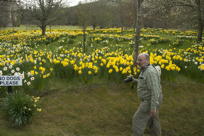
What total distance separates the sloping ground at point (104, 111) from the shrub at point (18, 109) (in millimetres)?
151

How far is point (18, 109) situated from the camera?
13.2ft

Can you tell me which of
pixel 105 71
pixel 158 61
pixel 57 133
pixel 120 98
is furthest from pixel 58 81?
pixel 158 61

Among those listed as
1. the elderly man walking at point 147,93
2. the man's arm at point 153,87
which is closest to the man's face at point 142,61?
the elderly man walking at point 147,93

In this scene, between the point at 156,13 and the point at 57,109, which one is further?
the point at 156,13

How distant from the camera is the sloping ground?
424cm

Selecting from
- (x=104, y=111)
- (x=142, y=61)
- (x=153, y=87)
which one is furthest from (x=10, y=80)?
(x=153, y=87)

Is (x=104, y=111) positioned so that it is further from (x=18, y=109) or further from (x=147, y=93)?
(x=18, y=109)

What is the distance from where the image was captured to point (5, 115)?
14.2ft

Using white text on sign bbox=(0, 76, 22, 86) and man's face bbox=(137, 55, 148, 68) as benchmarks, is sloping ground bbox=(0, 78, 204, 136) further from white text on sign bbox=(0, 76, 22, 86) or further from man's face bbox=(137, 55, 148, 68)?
man's face bbox=(137, 55, 148, 68)

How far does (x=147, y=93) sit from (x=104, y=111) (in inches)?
73.2

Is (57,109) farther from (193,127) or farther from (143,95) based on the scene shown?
(193,127)

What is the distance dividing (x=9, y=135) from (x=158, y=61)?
17.5 ft

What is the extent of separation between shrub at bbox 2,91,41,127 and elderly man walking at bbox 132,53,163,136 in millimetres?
2095

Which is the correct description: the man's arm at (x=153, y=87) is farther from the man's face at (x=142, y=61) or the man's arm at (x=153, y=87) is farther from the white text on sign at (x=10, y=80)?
the white text on sign at (x=10, y=80)
